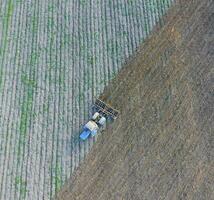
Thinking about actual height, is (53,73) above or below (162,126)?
above

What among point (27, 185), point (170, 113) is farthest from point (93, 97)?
point (27, 185)

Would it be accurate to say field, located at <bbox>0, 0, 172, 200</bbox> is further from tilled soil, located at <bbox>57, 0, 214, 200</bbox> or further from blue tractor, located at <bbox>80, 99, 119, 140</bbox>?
tilled soil, located at <bbox>57, 0, 214, 200</bbox>

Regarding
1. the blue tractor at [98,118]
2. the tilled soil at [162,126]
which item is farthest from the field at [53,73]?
the tilled soil at [162,126]

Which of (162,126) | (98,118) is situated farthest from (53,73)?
(162,126)

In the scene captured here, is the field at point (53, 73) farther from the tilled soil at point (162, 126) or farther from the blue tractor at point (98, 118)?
the tilled soil at point (162, 126)

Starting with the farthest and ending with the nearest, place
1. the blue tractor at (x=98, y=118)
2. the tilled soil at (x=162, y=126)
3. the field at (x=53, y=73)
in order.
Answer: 1. the blue tractor at (x=98, y=118)
2. the field at (x=53, y=73)
3. the tilled soil at (x=162, y=126)

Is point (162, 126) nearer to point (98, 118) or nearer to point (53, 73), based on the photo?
point (98, 118)
